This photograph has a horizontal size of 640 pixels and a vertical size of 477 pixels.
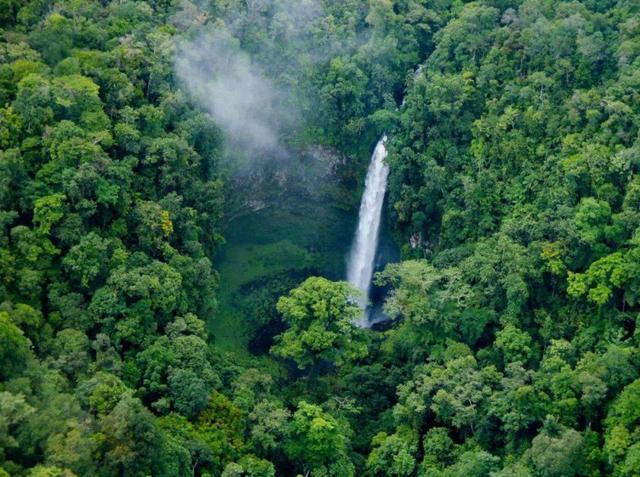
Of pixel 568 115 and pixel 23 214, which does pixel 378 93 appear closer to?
pixel 568 115

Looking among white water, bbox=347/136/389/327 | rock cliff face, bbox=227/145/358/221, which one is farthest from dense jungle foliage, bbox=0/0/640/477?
white water, bbox=347/136/389/327

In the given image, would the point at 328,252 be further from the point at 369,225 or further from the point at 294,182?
the point at 294,182

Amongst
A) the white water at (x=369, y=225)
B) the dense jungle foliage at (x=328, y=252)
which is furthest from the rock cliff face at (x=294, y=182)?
the white water at (x=369, y=225)

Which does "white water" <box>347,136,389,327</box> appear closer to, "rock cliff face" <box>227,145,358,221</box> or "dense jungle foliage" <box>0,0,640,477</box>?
"dense jungle foliage" <box>0,0,640,477</box>

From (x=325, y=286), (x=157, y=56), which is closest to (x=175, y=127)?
(x=157, y=56)

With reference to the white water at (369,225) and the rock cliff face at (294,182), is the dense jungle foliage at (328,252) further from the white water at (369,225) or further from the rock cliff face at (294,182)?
the white water at (369,225)
